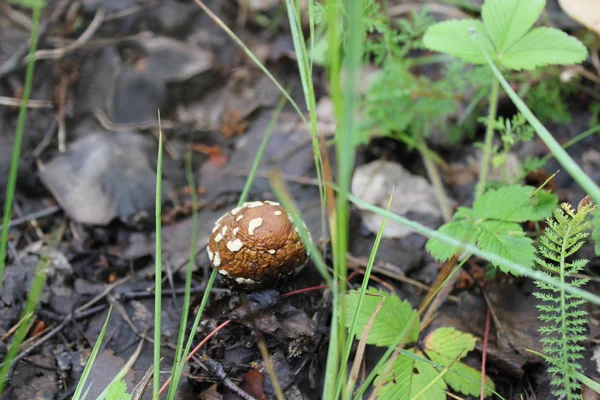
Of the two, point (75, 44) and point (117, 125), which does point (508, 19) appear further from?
point (75, 44)

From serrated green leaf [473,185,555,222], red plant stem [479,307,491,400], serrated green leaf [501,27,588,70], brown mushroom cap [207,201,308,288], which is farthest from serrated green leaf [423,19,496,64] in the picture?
red plant stem [479,307,491,400]

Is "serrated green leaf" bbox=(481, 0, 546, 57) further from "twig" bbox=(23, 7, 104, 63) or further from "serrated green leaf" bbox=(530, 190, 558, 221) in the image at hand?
"twig" bbox=(23, 7, 104, 63)

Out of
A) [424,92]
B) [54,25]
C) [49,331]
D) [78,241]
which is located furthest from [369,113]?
[54,25]

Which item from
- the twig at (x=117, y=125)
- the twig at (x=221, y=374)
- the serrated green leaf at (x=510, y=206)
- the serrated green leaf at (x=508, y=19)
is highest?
the serrated green leaf at (x=508, y=19)

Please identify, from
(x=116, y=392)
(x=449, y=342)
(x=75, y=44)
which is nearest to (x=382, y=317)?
(x=449, y=342)

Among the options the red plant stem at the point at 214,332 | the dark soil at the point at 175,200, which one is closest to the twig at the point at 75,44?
the dark soil at the point at 175,200

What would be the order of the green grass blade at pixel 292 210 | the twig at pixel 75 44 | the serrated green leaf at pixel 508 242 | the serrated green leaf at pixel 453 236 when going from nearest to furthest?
the green grass blade at pixel 292 210 → the serrated green leaf at pixel 508 242 → the serrated green leaf at pixel 453 236 → the twig at pixel 75 44

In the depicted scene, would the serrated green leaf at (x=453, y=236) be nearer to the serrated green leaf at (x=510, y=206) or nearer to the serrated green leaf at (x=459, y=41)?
the serrated green leaf at (x=510, y=206)
